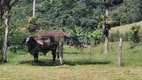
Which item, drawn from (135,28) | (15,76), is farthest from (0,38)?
(135,28)

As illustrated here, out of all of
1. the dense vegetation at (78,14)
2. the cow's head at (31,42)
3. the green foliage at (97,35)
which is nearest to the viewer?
the cow's head at (31,42)

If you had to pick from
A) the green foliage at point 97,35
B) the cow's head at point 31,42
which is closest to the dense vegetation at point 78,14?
the green foliage at point 97,35

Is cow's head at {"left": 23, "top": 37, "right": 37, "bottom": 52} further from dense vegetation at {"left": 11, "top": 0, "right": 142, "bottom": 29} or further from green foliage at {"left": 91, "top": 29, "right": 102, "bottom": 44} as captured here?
dense vegetation at {"left": 11, "top": 0, "right": 142, "bottom": 29}

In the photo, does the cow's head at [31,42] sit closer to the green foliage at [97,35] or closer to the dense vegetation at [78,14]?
the green foliage at [97,35]

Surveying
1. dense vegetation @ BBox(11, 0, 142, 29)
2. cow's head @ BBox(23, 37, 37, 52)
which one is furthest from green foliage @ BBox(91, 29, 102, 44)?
cow's head @ BBox(23, 37, 37, 52)

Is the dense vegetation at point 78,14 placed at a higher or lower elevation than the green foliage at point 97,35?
higher

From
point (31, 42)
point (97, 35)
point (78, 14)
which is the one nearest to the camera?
point (31, 42)

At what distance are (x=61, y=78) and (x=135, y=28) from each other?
34.3 metres

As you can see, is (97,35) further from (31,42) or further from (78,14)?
(31,42)

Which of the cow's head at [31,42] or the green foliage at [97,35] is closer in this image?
the cow's head at [31,42]

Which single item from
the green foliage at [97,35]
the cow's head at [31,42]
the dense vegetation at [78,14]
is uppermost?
the dense vegetation at [78,14]

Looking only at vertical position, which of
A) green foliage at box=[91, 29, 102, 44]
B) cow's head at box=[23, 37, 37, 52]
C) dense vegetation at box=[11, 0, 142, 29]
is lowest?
green foliage at box=[91, 29, 102, 44]

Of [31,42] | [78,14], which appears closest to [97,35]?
[78,14]

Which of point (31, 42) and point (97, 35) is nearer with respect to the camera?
point (31, 42)
